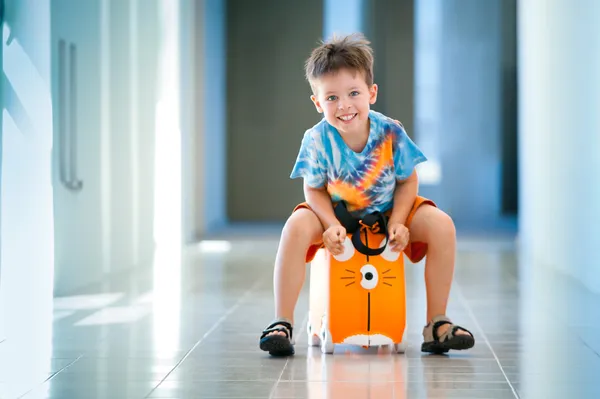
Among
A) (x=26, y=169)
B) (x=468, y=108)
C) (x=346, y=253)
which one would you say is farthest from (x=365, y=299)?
(x=468, y=108)

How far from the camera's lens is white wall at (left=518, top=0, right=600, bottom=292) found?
146 inches

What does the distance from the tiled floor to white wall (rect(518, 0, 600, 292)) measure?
344mm

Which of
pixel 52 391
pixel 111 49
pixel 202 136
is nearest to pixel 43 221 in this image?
pixel 111 49

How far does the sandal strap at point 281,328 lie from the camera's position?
2297 mm

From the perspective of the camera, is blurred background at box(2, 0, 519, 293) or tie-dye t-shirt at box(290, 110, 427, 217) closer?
tie-dye t-shirt at box(290, 110, 427, 217)

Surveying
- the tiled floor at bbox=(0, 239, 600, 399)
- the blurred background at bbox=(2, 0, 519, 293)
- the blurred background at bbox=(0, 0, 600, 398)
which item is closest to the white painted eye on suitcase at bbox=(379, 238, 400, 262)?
the tiled floor at bbox=(0, 239, 600, 399)

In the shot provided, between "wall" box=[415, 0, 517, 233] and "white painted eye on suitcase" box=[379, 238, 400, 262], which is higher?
"wall" box=[415, 0, 517, 233]

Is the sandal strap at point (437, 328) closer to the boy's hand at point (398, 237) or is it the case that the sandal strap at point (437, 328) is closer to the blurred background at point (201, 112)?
the boy's hand at point (398, 237)

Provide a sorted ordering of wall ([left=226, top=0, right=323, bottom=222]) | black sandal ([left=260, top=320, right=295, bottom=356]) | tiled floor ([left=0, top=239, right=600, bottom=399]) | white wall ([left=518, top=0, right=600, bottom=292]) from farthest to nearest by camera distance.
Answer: wall ([left=226, top=0, right=323, bottom=222])
white wall ([left=518, top=0, right=600, bottom=292])
black sandal ([left=260, top=320, right=295, bottom=356])
tiled floor ([left=0, top=239, right=600, bottom=399])

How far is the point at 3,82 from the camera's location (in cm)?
313

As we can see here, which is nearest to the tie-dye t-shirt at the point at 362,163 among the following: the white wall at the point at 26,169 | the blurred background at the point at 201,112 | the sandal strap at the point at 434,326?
the sandal strap at the point at 434,326

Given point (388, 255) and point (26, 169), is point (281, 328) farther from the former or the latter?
point (26, 169)

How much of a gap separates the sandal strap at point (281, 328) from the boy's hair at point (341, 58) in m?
0.62

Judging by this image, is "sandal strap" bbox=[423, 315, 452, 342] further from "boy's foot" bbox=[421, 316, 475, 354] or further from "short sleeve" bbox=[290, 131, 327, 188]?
"short sleeve" bbox=[290, 131, 327, 188]
